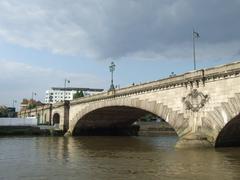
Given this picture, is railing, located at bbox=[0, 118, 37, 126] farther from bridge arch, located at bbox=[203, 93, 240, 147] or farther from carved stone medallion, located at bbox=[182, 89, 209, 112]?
bridge arch, located at bbox=[203, 93, 240, 147]

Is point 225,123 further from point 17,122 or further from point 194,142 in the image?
point 17,122

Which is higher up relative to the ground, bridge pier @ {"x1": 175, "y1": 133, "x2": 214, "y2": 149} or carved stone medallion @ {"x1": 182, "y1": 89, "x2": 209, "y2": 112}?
carved stone medallion @ {"x1": 182, "y1": 89, "x2": 209, "y2": 112}

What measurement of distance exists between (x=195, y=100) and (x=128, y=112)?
89.6 feet

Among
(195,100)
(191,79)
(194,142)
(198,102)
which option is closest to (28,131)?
(191,79)

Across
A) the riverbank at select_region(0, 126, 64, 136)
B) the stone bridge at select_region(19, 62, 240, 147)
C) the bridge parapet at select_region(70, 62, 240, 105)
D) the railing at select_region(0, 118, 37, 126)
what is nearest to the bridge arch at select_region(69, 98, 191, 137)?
the stone bridge at select_region(19, 62, 240, 147)

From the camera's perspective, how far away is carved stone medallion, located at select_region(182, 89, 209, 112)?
35.5m

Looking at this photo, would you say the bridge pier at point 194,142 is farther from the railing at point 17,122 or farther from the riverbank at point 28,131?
the railing at point 17,122

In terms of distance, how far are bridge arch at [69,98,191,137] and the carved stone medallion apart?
1421 mm

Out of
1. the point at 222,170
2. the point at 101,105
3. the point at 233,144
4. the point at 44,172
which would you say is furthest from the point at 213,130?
the point at 101,105

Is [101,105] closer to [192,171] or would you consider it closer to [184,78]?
[184,78]

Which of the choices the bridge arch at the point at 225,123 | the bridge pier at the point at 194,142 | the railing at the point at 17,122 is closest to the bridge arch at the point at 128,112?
the bridge pier at the point at 194,142

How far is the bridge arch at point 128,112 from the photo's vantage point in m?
38.6

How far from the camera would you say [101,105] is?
59.5 m

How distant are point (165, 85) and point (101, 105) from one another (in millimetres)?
19841
